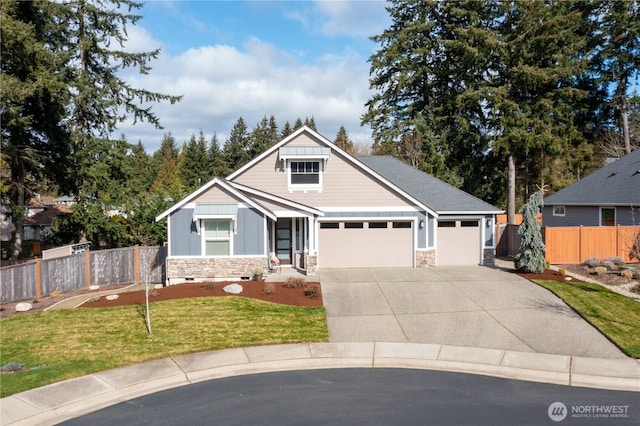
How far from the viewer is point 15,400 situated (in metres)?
7.63

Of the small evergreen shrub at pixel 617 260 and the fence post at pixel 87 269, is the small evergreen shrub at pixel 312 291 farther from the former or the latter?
the small evergreen shrub at pixel 617 260

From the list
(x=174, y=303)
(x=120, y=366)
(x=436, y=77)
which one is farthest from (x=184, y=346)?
(x=436, y=77)

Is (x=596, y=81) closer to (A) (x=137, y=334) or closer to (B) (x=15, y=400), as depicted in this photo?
(A) (x=137, y=334)

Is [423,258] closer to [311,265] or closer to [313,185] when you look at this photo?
[311,265]

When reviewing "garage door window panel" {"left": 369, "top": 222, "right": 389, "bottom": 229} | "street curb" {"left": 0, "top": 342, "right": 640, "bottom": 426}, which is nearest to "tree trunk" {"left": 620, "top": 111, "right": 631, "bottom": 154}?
"garage door window panel" {"left": 369, "top": 222, "right": 389, "bottom": 229}

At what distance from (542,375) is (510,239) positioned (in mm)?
16461

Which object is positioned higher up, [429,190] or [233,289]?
[429,190]

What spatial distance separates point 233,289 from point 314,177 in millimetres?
6978

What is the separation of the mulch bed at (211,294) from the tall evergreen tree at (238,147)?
5285 centimetres

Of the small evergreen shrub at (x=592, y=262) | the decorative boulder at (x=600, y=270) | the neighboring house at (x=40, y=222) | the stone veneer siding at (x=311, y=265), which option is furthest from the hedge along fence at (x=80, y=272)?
the neighboring house at (x=40, y=222)

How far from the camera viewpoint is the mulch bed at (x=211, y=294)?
13617mm

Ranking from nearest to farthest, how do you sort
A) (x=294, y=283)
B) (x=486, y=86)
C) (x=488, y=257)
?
(x=294, y=283) < (x=488, y=257) < (x=486, y=86)

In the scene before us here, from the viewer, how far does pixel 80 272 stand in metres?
17.1

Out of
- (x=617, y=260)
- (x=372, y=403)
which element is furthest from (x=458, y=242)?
(x=372, y=403)
